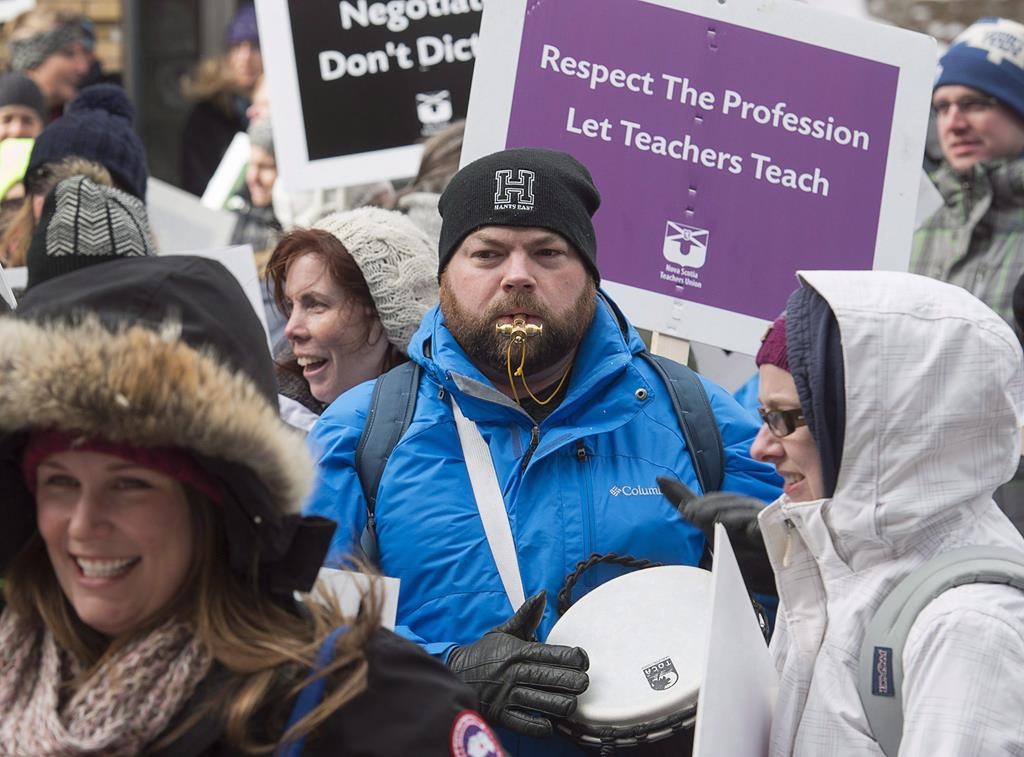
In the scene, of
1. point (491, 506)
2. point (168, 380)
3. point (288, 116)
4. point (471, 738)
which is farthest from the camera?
point (288, 116)

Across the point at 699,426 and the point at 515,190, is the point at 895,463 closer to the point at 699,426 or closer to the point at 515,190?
the point at 699,426

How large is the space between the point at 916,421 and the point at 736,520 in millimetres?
649

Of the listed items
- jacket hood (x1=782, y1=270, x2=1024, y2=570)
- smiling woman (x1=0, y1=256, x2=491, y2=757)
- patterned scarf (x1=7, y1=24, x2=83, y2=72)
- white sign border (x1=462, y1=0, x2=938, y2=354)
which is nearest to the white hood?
jacket hood (x1=782, y1=270, x2=1024, y2=570)

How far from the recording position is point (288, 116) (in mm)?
6223

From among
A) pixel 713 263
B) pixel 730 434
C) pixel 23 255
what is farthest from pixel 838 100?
pixel 23 255

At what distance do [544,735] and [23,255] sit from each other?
290 centimetres

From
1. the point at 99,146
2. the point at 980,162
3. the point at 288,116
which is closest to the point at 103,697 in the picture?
the point at 99,146

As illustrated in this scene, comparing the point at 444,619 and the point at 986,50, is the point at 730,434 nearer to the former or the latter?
the point at 444,619

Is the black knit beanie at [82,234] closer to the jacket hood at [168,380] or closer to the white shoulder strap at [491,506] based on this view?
the white shoulder strap at [491,506]

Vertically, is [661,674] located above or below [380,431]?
below

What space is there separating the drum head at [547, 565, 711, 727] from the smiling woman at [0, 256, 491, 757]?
0.84 m

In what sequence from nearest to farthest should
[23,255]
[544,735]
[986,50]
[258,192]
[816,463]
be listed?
1. [816,463]
2. [544,735]
3. [23,255]
4. [986,50]
5. [258,192]

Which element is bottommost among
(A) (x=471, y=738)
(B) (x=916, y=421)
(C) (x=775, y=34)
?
(A) (x=471, y=738)

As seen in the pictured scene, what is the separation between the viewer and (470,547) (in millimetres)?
3473
